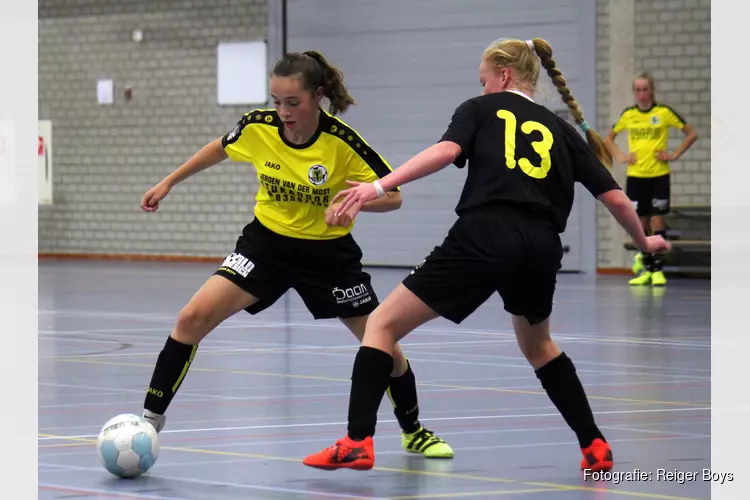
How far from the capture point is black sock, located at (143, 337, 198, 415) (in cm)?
512

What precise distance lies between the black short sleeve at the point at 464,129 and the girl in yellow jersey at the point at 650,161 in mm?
10400

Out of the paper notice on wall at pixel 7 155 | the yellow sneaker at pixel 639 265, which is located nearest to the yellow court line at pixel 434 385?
the yellow sneaker at pixel 639 265

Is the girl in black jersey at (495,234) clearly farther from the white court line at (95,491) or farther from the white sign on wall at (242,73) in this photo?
the white sign on wall at (242,73)

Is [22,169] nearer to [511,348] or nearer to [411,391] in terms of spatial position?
[511,348]

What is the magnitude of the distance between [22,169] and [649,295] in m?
11.9

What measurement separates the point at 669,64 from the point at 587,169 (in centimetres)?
1249

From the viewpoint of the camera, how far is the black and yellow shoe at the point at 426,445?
510 centimetres

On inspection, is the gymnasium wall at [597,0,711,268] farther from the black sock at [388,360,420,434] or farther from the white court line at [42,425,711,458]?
the black sock at [388,360,420,434]

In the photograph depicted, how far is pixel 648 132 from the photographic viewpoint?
1505cm

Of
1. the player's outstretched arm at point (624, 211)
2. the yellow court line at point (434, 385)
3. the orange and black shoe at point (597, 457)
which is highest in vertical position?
the player's outstretched arm at point (624, 211)

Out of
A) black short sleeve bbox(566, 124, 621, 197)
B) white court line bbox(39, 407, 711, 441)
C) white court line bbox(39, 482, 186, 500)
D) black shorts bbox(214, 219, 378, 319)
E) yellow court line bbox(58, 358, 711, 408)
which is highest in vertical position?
black short sleeve bbox(566, 124, 621, 197)

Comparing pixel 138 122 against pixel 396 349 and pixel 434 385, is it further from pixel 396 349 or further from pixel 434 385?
pixel 396 349

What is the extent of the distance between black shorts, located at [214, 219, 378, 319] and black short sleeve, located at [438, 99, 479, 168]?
0.82 meters

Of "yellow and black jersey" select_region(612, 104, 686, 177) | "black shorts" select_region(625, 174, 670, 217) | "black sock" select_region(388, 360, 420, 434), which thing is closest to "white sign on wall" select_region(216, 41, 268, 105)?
"yellow and black jersey" select_region(612, 104, 686, 177)
